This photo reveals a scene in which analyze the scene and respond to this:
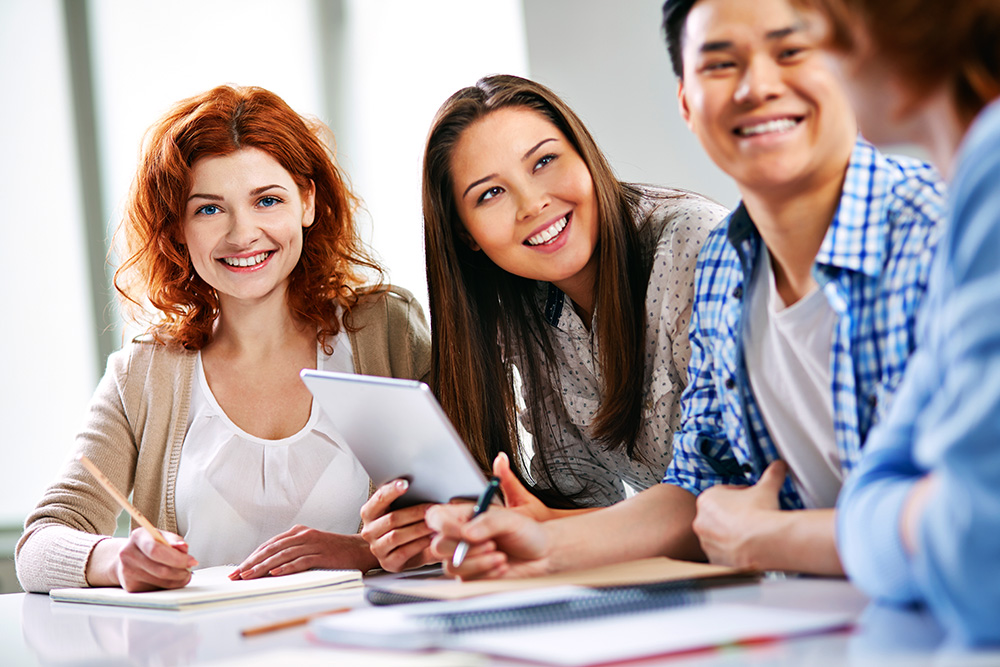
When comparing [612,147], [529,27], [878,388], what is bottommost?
[878,388]

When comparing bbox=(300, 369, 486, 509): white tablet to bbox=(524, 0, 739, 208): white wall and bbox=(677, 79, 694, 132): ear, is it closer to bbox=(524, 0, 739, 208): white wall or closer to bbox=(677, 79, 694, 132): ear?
bbox=(677, 79, 694, 132): ear

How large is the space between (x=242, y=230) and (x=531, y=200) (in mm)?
666

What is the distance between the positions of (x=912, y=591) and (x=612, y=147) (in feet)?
8.00

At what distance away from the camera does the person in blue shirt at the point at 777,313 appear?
3.45ft

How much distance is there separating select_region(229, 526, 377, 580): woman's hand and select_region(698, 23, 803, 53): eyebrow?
99cm

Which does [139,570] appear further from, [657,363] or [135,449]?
[657,363]

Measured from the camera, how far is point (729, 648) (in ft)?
2.25

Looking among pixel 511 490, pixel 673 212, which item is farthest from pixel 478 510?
pixel 673 212

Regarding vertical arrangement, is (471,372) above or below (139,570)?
above

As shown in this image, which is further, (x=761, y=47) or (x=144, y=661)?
(x=761, y=47)

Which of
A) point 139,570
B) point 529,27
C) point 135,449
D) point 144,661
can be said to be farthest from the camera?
point 529,27

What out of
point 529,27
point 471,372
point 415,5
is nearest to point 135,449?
point 471,372

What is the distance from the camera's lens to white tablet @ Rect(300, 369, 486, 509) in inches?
44.3

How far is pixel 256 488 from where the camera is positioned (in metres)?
1.89
